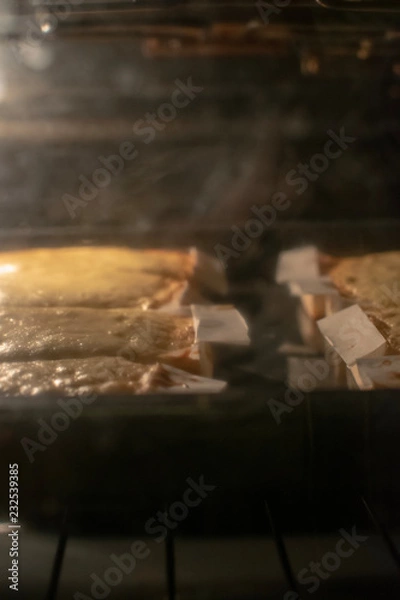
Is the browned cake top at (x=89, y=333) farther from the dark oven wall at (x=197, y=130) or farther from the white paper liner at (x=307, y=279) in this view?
the dark oven wall at (x=197, y=130)

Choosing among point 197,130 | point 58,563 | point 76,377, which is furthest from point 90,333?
point 197,130

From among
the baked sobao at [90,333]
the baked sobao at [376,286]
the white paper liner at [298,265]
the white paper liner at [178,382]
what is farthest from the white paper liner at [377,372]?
the white paper liner at [298,265]

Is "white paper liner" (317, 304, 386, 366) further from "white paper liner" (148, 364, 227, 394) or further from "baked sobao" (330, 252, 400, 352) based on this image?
"white paper liner" (148, 364, 227, 394)

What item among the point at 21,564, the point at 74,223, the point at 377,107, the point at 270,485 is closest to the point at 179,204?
the point at 74,223

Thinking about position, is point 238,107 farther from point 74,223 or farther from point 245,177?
point 74,223

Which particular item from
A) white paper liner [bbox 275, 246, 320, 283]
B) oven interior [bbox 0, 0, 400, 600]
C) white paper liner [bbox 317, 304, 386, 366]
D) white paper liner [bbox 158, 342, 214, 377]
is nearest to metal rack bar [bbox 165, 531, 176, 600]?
oven interior [bbox 0, 0, 400, 600]

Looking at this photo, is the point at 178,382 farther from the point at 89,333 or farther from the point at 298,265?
the point at 298,265
